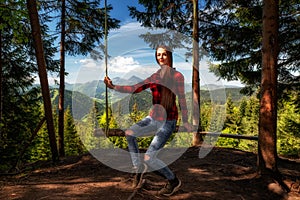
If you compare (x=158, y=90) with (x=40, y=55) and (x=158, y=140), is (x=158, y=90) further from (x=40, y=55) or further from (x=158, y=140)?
(x=40, y=55)

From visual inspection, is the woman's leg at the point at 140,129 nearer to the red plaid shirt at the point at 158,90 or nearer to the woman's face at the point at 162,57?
the red plaid shirt at the point at 158,90

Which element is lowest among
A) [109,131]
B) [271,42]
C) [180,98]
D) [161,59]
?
[109,131]

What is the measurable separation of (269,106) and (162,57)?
3.23m

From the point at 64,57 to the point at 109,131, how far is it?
8.70 m

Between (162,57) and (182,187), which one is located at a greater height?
(162,57)

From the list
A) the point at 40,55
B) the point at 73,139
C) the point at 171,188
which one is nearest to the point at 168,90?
the point at 171,188

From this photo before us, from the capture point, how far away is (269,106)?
5402mm

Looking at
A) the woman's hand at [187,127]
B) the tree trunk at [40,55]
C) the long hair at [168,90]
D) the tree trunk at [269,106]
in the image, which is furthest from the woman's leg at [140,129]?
the tree trunk at [40,55]

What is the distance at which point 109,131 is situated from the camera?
3928 millimetres

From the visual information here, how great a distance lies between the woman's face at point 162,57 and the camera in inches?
138

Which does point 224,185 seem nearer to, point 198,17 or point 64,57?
point 198,17

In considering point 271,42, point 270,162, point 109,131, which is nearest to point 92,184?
point 109,131

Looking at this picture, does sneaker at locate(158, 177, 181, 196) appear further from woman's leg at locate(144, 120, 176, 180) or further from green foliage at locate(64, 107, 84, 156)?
green foliage at locate(64, 107, 84, 156)

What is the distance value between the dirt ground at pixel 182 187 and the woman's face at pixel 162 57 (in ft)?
7.48
